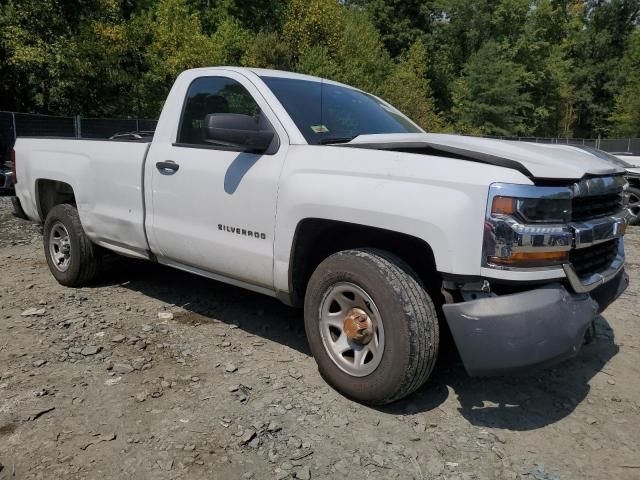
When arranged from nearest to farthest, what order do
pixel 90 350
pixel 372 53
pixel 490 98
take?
pixel 90 350 → pixel 372 53 → pixel 490 98

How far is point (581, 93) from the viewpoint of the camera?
4975cm

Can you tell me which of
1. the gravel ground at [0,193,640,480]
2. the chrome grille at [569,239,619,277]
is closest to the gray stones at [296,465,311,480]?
the gravel ground at [0,193,640,480]

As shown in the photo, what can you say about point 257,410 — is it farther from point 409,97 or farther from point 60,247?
point 409,97

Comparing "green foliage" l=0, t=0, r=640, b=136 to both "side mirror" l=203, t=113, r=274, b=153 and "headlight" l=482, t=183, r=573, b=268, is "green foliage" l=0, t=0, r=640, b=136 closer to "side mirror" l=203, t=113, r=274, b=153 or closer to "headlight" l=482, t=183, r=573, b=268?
"side mirror" l=203, t=113, r=274, b=153

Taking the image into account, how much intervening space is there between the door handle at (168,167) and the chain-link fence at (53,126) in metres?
9.77

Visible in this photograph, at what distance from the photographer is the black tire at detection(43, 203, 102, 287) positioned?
495cm

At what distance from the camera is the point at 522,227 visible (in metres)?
2.56

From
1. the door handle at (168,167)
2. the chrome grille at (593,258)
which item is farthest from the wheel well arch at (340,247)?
the door handle at (168,167)

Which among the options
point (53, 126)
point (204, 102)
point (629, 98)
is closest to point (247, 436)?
point (204, 102)

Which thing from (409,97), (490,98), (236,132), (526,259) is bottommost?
(526,259)

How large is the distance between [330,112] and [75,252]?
2.75m

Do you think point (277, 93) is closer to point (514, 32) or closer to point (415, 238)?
point (415, 238)

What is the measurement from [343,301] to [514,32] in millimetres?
47637

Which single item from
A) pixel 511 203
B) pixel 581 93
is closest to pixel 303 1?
pixel 511 203
